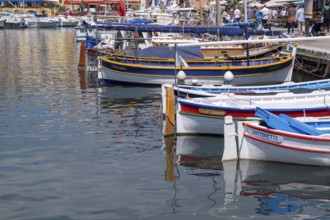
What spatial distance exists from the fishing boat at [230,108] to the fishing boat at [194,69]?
7.99 meters

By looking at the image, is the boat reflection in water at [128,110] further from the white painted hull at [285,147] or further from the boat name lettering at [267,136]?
the boat name lettering at [267,136]

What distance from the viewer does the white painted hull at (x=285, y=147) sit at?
513 inches

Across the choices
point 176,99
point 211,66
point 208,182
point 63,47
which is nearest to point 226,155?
point 208,182

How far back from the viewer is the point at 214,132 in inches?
646

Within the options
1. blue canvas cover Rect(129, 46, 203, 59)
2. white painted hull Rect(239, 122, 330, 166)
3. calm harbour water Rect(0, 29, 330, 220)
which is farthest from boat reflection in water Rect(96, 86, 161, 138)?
white painted hull Rect(239, 122, 330, 166)

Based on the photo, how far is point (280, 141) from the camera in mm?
13281

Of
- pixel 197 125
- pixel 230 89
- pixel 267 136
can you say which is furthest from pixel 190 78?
pixel 267 136

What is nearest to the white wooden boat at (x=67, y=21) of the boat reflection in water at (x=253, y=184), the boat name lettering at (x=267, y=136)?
the boat reflection in water at (x=253, y=184)

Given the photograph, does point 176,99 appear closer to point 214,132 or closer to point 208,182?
point 214,132

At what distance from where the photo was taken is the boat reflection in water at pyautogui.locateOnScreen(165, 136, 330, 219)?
11.2 meters

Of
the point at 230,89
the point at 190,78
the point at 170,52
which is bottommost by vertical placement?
the point at 190,78

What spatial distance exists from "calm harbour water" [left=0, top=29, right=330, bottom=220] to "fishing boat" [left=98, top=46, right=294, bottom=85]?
4887mm

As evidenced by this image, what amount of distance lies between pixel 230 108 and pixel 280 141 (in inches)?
102

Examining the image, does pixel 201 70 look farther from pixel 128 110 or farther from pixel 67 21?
pixel 67 21
